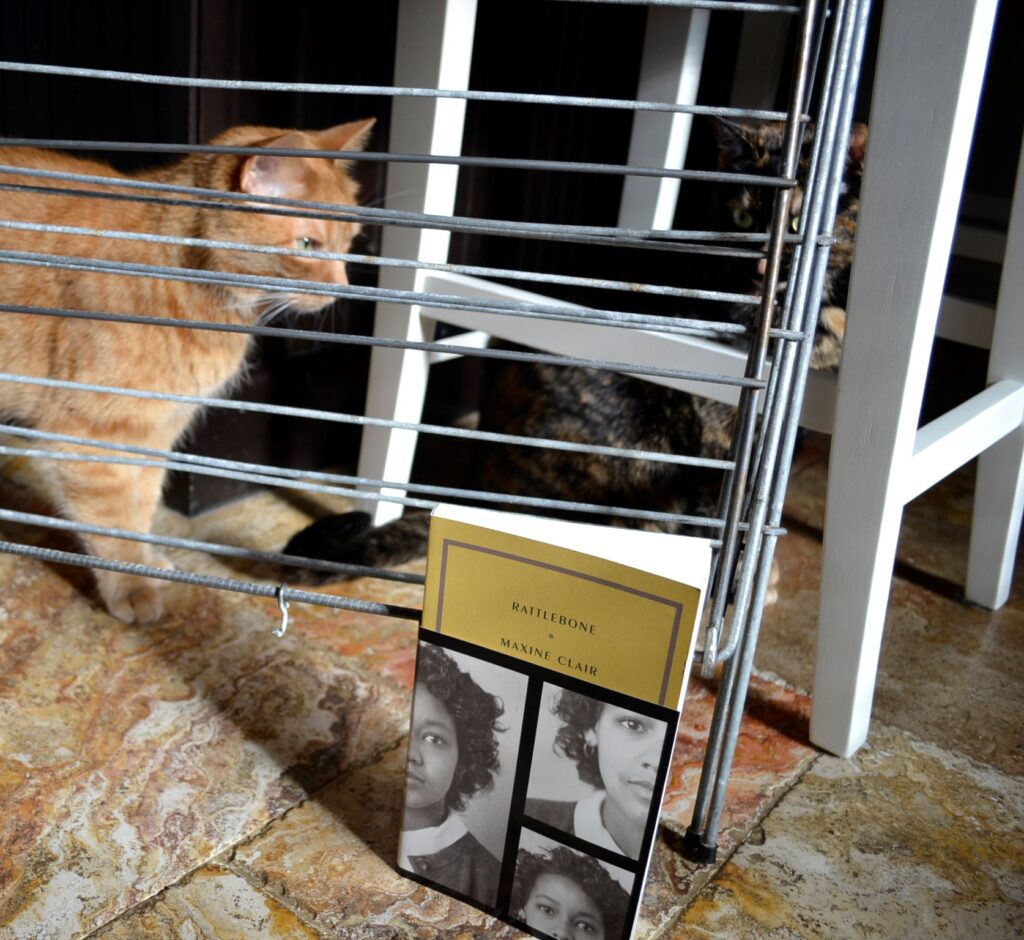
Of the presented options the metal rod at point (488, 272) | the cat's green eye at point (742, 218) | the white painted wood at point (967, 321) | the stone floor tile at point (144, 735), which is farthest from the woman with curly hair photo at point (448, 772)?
the white painted wood at point (967, 321)

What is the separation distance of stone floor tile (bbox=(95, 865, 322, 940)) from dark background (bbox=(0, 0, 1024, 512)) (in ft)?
2.05

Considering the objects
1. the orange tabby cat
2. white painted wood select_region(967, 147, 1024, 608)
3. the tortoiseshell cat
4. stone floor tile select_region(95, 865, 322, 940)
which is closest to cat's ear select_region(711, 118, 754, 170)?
the tortoiseshell cat

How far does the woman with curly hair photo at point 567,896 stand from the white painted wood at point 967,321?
2.65 ft

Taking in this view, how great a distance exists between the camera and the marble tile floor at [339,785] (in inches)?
30.0

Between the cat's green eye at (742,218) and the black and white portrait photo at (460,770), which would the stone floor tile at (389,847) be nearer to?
the black and white portrait photo at (460,770)

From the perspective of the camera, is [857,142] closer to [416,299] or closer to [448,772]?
[416,299]

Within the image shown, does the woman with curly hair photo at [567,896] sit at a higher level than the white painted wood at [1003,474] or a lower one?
lower

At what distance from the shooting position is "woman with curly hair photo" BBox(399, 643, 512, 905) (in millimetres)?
719

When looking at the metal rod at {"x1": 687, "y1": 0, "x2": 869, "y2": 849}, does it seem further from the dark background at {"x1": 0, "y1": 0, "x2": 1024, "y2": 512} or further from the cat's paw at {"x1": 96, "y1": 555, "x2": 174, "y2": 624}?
the cat's paw at {"x1": 96, "y1": 555, "x2": 174, "y2": 624}

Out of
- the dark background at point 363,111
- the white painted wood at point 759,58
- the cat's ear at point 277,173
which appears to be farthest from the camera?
the white painted wood at point 759,58

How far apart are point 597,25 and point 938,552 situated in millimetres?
893

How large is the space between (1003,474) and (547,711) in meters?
0.75

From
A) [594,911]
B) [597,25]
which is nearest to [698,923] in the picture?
[594,911]

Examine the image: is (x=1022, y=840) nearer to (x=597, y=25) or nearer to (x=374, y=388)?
→ (x=374, y=388)
